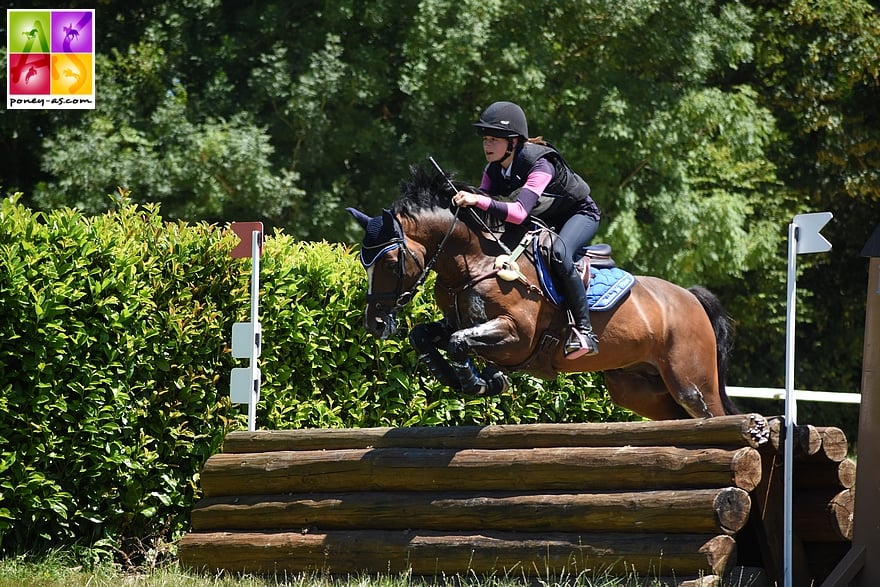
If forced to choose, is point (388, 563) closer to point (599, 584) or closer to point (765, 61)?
point (599, 584)

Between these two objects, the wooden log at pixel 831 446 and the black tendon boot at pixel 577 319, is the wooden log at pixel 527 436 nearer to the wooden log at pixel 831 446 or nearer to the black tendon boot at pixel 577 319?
the wooden log at pixel 831 446

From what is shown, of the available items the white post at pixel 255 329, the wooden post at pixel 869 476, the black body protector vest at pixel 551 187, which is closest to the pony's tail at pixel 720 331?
the black body protector vest at pixel 551 187

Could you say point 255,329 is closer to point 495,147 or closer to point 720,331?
point 495,147

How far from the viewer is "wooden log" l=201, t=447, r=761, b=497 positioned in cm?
533

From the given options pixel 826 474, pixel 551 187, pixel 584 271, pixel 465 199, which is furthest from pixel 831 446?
pixel 465 199

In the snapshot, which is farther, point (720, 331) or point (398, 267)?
point (720, 331)

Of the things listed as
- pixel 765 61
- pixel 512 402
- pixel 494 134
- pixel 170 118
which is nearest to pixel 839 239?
pixel 765 61

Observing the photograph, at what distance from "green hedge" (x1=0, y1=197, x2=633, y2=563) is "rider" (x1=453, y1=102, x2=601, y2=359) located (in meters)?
2.00

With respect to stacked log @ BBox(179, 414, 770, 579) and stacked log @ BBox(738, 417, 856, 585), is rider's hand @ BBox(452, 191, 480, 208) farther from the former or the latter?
stacked log @ BBox(738, 417, 856, 585)

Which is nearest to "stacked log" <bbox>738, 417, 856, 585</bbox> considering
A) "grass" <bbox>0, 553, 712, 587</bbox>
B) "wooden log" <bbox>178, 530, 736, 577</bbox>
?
"wooden log" <bbox>178, 530, 736, 577</bbox>

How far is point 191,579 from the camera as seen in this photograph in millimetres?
6246

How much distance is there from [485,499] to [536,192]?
182 centimetres

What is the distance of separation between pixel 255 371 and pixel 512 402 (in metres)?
2.41

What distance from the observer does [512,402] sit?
8922mm
